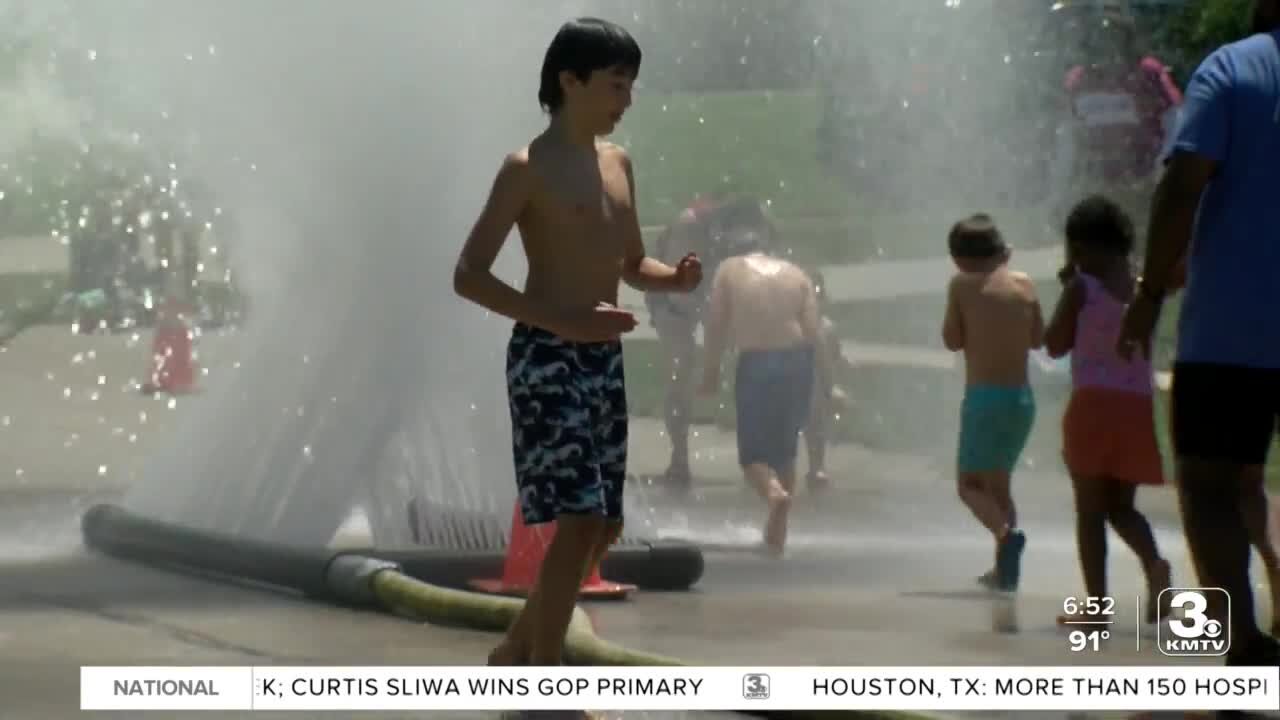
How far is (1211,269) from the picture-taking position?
6070 millimetres

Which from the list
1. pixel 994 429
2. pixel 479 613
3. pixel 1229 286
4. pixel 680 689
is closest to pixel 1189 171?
pixel 1229 286

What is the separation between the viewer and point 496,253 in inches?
242

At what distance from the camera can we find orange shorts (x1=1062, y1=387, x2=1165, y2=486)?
785 cm

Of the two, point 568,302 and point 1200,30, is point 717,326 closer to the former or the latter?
point 568,302

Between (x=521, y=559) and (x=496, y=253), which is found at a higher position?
(x=496, y=253)

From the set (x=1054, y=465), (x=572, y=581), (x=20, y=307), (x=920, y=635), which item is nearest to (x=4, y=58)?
(x=20, y=307)

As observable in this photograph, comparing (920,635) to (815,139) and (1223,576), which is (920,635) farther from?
(815,139)

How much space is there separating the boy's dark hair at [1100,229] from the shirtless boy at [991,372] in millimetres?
965

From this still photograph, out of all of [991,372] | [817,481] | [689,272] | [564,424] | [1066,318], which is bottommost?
[817,481]

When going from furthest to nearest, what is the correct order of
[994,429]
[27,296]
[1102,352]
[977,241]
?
[27,296] < [977,241] < [994,429] < [1102,352]

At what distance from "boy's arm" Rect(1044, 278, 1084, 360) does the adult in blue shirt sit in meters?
2.08

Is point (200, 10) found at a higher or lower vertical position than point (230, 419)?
higher

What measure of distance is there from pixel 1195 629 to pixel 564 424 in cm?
208

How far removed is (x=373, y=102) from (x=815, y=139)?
5173 millimetres
